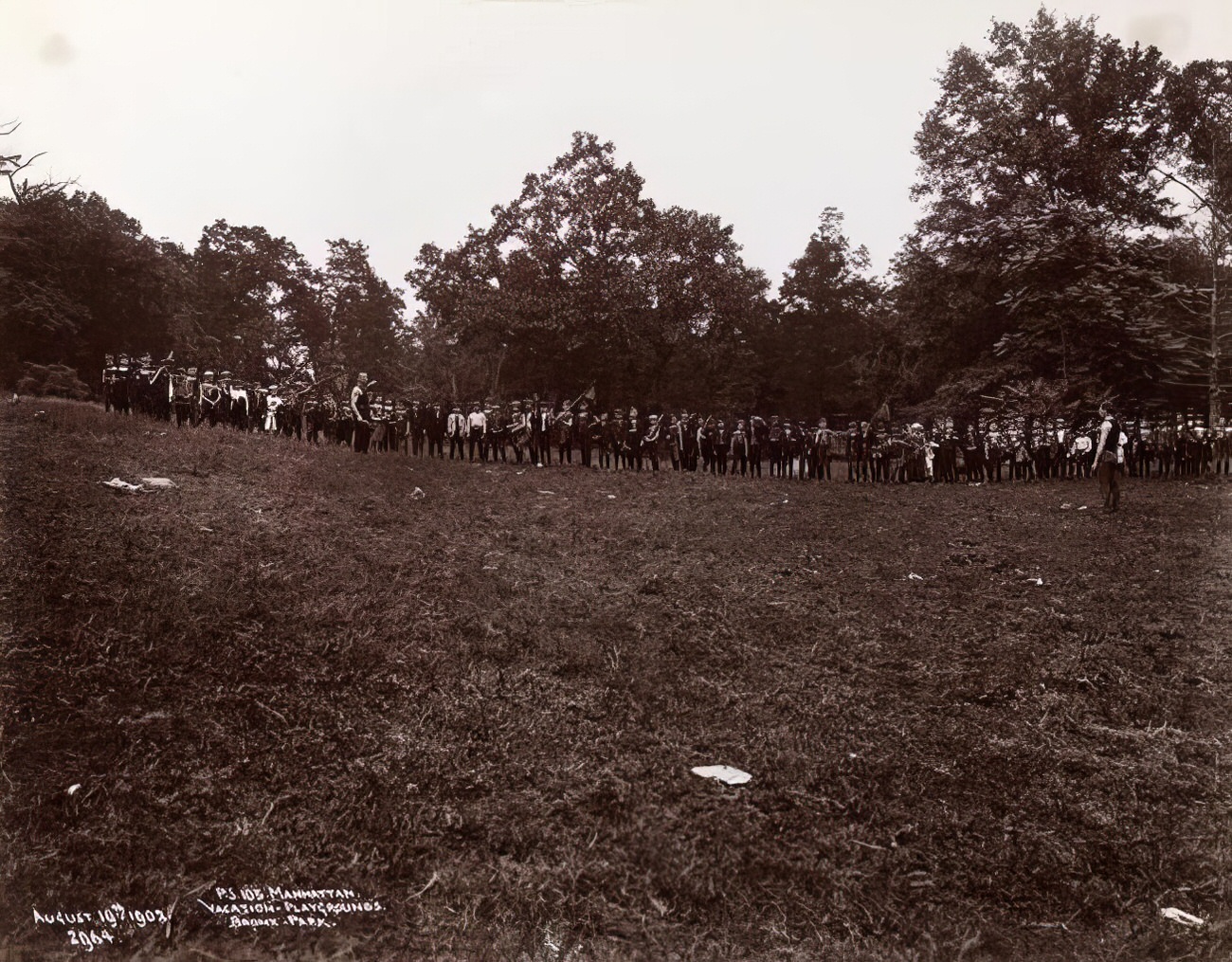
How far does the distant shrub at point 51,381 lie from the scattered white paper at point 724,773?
21.1 m

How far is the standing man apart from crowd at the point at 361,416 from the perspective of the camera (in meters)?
19.3

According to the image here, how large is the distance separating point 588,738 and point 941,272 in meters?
26.9

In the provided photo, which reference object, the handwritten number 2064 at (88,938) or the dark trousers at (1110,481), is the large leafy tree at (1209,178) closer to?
the dark trousers at (1110,481)

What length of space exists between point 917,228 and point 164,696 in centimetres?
3000

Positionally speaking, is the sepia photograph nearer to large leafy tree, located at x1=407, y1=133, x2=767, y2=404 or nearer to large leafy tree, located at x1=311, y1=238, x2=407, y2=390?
large leafy tree, located at x1=407, y1=133, x2=767, y2=404

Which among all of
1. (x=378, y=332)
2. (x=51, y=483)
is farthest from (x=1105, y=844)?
(x=378, y=332)

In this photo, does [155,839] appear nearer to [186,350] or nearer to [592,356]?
[592,356]

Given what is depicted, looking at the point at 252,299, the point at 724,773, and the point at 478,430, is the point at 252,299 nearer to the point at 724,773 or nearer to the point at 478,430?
the point at 478,430

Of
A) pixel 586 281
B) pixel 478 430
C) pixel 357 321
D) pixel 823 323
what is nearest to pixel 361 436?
pixel 478 430

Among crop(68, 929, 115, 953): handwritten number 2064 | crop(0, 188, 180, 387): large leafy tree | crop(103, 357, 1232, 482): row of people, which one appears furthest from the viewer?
crop(0, 188, 180, 387): large leafy tree

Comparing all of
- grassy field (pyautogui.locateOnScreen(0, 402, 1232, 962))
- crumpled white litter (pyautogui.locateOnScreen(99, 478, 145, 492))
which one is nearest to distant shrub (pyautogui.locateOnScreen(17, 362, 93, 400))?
grassy field (pyautogui.locateOnScreen(0, 402, 1232, 962))

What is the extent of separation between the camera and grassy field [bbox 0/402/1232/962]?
4590 mm

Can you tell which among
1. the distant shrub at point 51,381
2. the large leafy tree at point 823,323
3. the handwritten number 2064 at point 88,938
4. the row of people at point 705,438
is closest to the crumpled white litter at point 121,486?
the handwritten number 2064 at point 88,938

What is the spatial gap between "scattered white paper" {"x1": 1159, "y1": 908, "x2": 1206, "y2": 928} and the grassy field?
0.06 metres
